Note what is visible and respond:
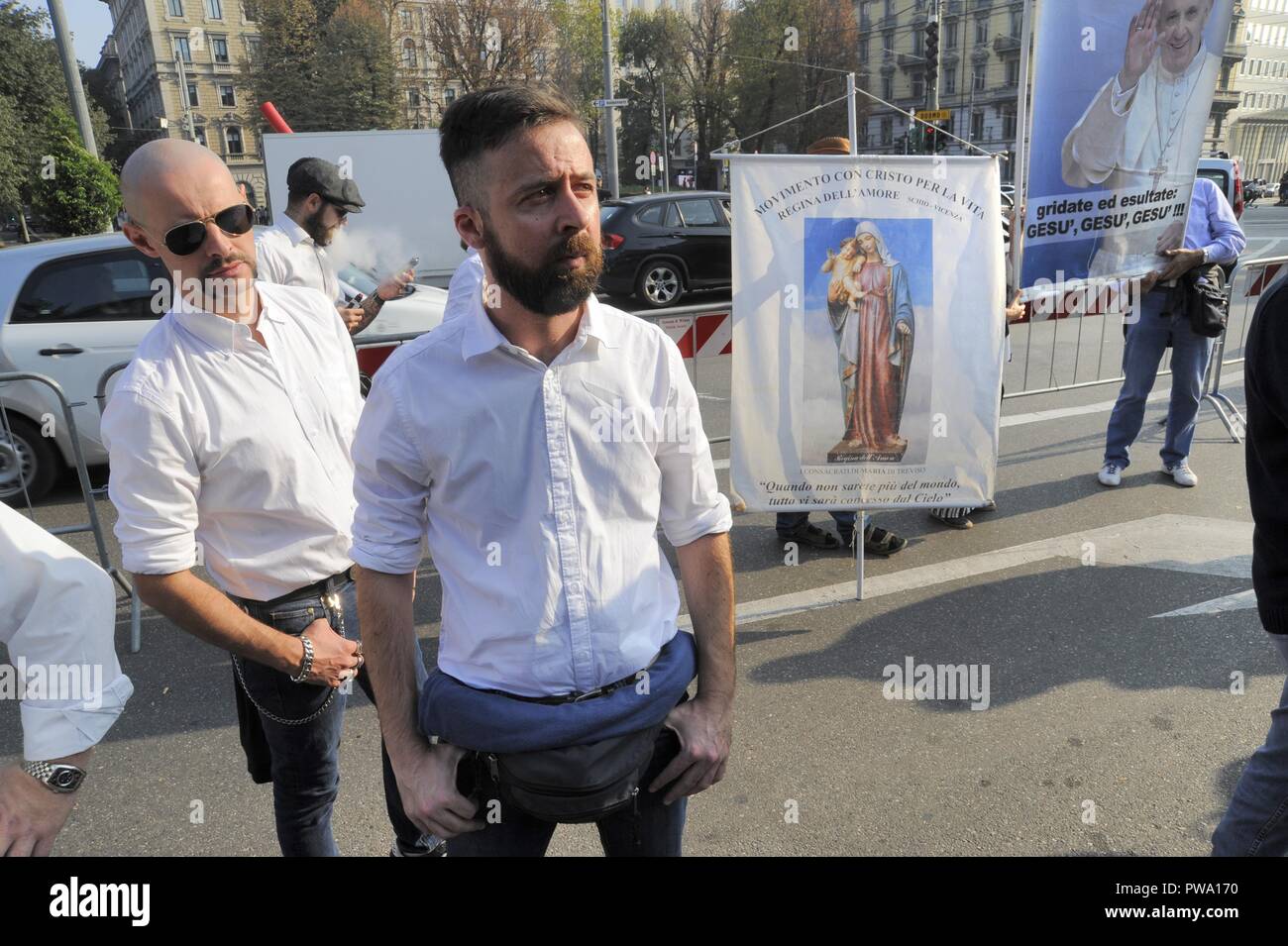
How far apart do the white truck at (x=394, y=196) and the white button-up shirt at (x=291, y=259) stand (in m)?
9.54

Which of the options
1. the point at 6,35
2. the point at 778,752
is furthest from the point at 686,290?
the point at 6,35

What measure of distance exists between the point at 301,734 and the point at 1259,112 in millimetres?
92754

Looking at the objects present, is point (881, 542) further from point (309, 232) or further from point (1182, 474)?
point (309, 232)

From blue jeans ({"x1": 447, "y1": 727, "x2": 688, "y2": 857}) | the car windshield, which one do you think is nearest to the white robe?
blue jeans ({"x1": 447, "y1": 727, "x2": 688, "y2": 857})

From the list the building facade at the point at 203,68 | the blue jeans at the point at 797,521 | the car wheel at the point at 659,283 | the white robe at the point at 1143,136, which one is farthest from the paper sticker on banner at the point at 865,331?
the building facade at the point at 203,68

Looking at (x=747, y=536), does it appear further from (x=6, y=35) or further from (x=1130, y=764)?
(x=6, y=35)

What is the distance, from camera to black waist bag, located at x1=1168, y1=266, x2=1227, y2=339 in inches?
201

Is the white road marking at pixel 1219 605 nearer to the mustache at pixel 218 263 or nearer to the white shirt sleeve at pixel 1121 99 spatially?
the white shirt sleeve at pixel 1121 99

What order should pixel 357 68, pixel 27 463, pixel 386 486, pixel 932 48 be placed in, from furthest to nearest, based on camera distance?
1. pixel 357 68
2. pixel 932 48
3. pixel 27 463
4. pixel 386 486

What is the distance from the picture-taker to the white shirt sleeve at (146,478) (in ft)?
5.74

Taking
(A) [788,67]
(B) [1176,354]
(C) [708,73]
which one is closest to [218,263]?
(B) [1176,354]

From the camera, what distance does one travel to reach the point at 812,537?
4918 mm

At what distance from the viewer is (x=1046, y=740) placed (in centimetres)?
301

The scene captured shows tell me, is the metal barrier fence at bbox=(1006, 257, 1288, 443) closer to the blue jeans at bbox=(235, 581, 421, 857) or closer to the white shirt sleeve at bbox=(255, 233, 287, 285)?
the white shirt sleeve at bbox=(255, 233, 287, 285)
